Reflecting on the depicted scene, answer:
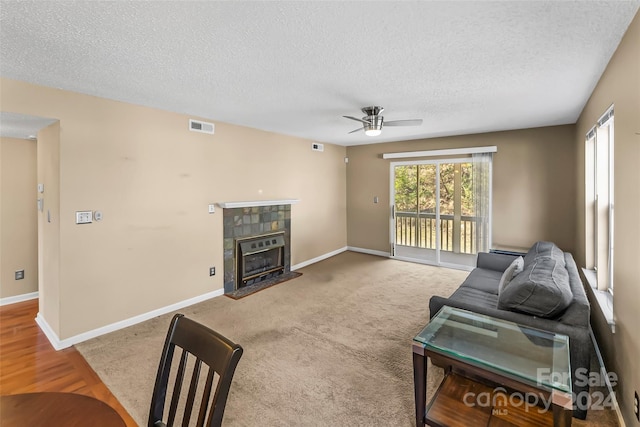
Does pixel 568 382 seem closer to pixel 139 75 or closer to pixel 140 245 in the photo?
pixel 139 75

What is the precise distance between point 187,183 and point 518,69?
3.71 m

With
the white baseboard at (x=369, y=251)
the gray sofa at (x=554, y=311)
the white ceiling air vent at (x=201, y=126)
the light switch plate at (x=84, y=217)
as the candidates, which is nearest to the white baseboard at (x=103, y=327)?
the light switch plate at (x=84, y=217)

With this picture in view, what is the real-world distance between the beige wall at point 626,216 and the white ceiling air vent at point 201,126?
405 cm

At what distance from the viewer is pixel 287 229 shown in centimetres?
530

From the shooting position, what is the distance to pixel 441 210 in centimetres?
569

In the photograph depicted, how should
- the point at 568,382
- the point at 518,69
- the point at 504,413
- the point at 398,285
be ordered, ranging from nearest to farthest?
1. the point at 568,382
2. the point at 504,413
3. the point at 518,69
4. the point at 398,285

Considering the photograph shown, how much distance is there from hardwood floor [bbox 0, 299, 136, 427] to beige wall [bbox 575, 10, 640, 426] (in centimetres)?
309

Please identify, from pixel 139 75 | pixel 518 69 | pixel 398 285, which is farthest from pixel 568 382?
pixel 139 75

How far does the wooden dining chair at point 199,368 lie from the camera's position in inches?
37.9

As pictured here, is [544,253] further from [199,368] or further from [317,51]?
[199,368]

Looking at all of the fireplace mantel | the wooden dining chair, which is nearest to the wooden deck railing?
the fireplace mantel

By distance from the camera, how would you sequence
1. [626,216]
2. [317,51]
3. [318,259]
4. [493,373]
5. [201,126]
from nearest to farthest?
[493,373] < [626,216] < [317,51] < [201,126] < [318,259]

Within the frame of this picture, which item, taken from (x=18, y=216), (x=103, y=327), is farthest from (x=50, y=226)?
(x=18, y=216)

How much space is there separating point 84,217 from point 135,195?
53cm
